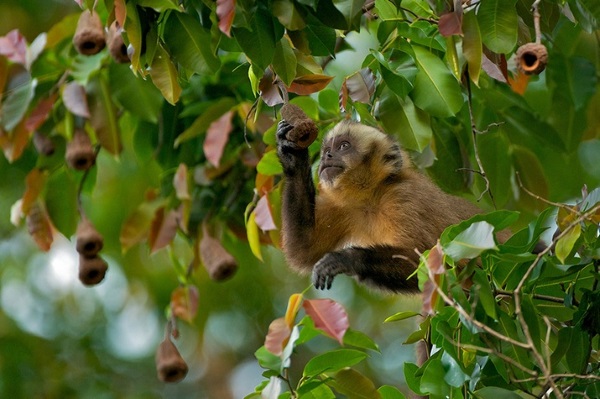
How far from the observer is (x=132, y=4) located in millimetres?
3512

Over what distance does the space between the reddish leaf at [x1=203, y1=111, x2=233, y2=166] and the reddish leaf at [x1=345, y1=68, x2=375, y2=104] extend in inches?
42.1

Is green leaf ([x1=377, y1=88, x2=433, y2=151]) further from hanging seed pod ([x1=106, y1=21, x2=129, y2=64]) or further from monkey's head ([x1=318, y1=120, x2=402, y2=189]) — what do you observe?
hanging seed pod ([x1=106, y1=21, x2=129, y2=64])

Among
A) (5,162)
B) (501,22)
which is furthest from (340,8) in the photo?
(5,162)

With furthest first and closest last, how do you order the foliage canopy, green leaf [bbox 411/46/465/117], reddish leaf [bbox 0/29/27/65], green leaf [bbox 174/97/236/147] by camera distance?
green leaf [bbox 174/97/236/147]
reddish leaf [bbox 0/29/27/65]
green leaf [bbox 411/46/465/117]
the foliage canopy

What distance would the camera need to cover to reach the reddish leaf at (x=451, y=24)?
11.4 ft

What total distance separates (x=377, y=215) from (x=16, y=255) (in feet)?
18.9

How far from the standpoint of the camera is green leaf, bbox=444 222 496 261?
2.88 meters

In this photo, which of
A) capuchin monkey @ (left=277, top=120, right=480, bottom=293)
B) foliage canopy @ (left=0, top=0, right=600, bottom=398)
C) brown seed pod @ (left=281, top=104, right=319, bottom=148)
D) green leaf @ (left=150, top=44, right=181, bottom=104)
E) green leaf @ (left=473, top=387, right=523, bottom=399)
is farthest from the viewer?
capuchin monkey @ (left=277, top=120, right=480, bottom=293)

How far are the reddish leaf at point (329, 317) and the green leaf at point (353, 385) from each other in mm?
222

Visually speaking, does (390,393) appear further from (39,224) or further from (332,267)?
(39,224)

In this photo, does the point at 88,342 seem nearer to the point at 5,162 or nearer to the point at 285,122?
the point at 5,162

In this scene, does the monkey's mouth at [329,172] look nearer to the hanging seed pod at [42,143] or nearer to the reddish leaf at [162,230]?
the reddish leaf at [162,230]

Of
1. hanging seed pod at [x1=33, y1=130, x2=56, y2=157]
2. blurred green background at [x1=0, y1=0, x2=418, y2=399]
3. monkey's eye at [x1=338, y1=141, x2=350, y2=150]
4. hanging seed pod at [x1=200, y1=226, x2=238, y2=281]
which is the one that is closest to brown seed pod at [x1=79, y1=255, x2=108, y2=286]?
hanging seed pod at [x1=200, y1=226, x2=238, y2=281]

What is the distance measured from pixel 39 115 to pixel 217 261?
1131 mm
